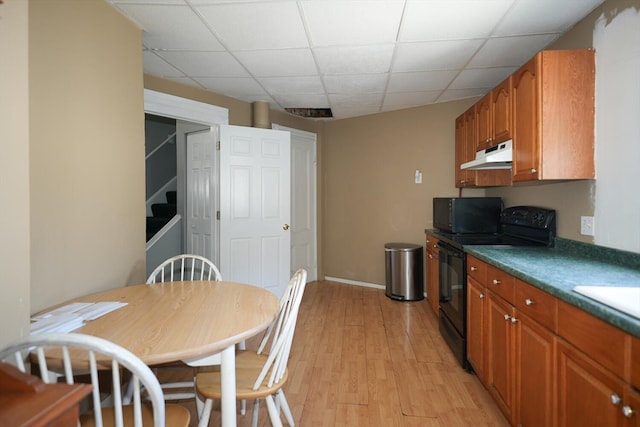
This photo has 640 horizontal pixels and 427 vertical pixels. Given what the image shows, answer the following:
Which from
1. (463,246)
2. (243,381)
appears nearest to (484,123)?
(463,246)

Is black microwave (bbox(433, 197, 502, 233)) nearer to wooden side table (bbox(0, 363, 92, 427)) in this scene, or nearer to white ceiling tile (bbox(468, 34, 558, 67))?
white ceiling tile (bbox(468, 34, 558, 67))

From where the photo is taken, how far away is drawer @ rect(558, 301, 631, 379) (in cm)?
94

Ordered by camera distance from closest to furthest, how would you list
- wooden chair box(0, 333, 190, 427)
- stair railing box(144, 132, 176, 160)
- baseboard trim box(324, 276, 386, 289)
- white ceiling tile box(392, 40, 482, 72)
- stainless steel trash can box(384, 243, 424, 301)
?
wooden chair box(0, 333, 190, 427)
white ceiling tile box(392, 40, 482, 72)
stainless steel trash can box(384, 243, 424, 301)
baseboard trim box(324, 276, 386, 289)
stair railing box(144, 132, 176, 160)

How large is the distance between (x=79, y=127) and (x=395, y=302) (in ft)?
11.1

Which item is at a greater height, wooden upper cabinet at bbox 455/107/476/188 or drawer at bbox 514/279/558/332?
wooden upper cabinet at bbox 455/107/476/188

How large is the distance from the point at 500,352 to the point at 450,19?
1993mm

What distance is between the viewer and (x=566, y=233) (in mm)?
2135

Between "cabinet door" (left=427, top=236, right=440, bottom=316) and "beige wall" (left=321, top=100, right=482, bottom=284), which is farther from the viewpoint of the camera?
"beige wall" (left=321, top=100, right=482, bottom=284)

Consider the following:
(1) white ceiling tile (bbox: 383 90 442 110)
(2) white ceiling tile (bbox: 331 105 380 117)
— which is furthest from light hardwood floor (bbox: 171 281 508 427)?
(2) white ceiling tile (bbox: 331 105 380 117)

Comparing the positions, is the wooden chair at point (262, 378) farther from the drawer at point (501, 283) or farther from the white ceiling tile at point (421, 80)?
the white ceiling tile at point (421, 80)

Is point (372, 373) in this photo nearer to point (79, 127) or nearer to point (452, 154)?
point (79, 127)

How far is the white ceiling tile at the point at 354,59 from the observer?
244 cm

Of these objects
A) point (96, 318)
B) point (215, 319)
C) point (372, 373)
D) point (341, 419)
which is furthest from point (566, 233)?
point (96, 318)

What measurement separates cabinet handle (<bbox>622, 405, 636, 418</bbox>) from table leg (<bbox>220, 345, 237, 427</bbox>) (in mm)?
1230
